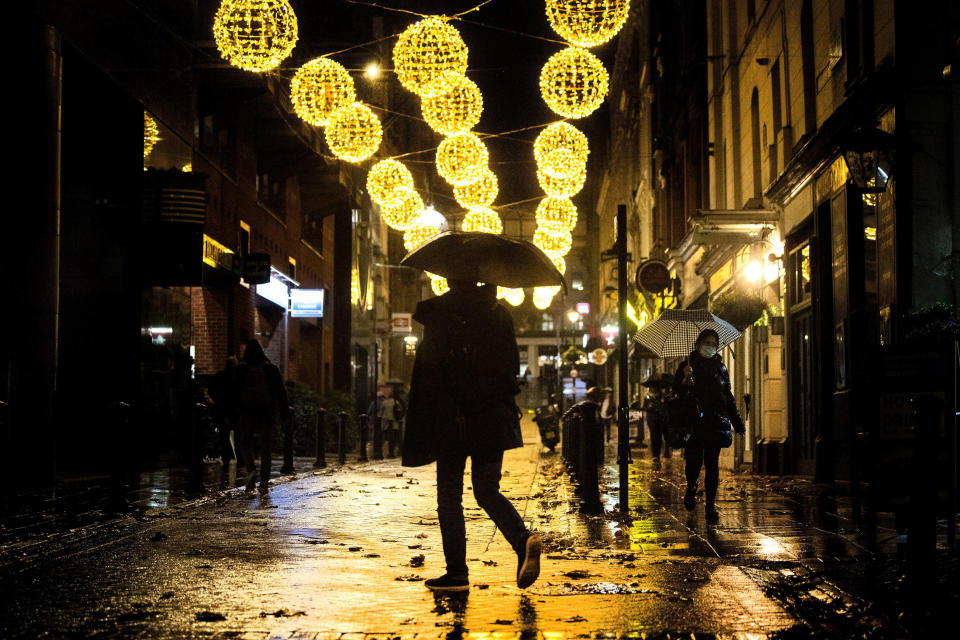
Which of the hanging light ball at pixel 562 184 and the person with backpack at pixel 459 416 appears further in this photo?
the hanging light ball at pixel 562 184

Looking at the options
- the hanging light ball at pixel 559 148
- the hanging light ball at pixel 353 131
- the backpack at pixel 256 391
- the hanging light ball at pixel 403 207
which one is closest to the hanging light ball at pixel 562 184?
the hanging light ball at pixel 559 148

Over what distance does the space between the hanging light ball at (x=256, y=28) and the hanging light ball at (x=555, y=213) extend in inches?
434

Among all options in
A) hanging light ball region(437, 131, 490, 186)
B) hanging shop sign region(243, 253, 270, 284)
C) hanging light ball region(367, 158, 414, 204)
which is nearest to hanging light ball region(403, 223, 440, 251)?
hanging light ball region(367, 158, 414, 204)

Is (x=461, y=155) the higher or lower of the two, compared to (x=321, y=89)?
lower

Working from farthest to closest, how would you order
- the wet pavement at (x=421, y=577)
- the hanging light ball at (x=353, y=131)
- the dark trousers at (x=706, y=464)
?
1. the hanging light ball at (x=353, y=131)
2. the dark trousers at (x=706, y=464)
3. the wet pavement at (x=421, y=577)

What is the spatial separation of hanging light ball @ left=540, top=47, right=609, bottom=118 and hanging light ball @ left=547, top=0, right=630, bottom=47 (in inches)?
63.7

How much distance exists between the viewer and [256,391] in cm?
1393

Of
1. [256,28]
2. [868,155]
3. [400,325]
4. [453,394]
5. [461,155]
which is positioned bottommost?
[453,394]

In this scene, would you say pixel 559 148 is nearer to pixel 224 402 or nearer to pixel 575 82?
pixel 575 82

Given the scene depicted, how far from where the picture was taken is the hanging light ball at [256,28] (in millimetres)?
13047

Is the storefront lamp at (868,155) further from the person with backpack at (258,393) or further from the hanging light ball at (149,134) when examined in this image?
the hanging light ball at (149,134)

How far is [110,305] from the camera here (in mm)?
18656

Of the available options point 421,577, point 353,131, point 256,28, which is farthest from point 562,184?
point 421,577

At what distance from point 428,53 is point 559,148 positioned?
18.7 ft
